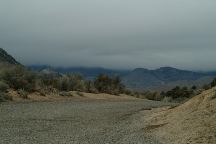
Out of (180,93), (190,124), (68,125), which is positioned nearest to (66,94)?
(180,93)

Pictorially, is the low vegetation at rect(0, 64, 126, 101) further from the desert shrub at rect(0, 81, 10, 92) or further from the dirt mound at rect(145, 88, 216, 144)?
the dirt mound at rect(145, 88, 216, 144)

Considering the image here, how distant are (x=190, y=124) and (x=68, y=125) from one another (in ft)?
24.5

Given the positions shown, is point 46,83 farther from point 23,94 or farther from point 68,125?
point 68,125

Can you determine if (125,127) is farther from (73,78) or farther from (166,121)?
(73,78)

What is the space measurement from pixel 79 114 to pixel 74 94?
2151cm

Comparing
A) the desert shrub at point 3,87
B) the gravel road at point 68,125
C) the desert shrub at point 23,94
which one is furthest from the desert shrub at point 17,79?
the gravel road at point 68,125

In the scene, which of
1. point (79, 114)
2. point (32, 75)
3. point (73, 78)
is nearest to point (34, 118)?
point (79, 114)

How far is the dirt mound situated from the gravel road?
889 millimetres

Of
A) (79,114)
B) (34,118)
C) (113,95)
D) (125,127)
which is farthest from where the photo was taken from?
(113,95)

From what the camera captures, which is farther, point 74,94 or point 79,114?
point 74,94

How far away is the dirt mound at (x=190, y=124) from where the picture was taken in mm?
23812

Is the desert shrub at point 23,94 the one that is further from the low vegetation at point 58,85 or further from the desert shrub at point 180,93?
the desert shrub at point 180,93

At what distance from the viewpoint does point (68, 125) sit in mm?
30578

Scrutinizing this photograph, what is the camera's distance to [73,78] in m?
69.9
